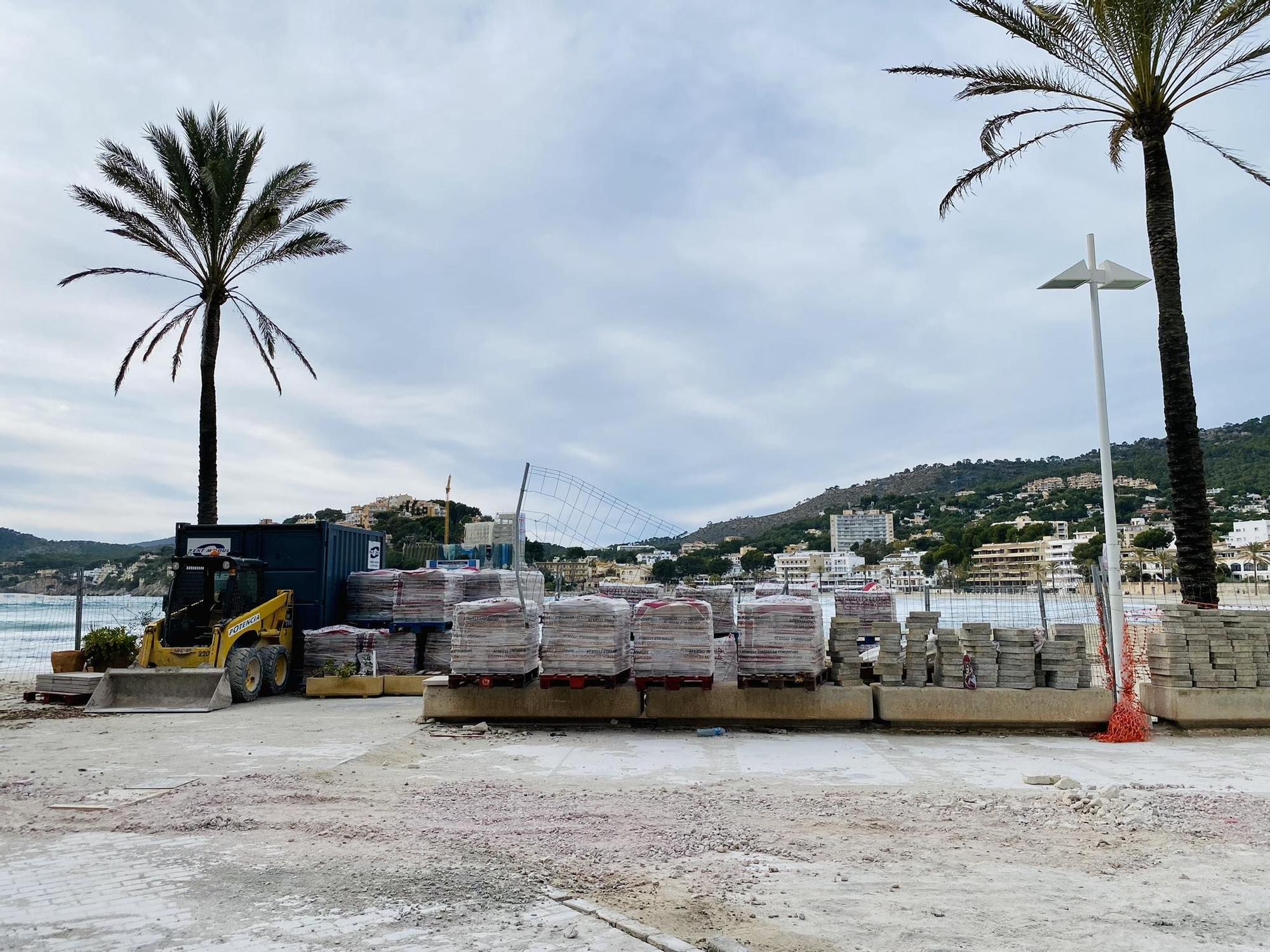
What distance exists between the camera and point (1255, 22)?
1247 centimetres

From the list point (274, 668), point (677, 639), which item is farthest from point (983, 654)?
→ point (274, 668)

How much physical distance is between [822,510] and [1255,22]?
6500cm

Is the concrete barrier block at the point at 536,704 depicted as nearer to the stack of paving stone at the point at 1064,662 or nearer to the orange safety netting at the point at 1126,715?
the stack of paving stone at the point at 1064,662

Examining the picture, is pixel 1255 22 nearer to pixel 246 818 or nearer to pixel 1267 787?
pixel 1267 787

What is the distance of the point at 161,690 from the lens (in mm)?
13648

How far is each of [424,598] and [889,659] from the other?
8424mm

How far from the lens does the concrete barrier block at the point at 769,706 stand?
448 inches

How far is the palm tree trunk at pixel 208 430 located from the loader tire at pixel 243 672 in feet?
19.2

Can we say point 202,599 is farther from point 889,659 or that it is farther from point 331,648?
point 889,659

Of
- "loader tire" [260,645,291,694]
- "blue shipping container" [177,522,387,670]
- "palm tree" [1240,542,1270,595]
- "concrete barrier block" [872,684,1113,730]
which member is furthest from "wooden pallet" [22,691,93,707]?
"palm tree" [1240,542,1270,595]

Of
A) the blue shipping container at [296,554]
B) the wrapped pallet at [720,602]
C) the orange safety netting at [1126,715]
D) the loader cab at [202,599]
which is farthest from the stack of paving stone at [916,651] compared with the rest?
the loader cab at [202,599]

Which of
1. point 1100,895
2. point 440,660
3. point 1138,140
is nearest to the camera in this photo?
point 1100,895

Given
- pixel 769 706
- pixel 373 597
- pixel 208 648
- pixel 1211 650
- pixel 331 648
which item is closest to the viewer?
pixel 1211 650

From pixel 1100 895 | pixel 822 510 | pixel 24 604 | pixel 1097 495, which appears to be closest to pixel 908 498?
pixel 822 510
